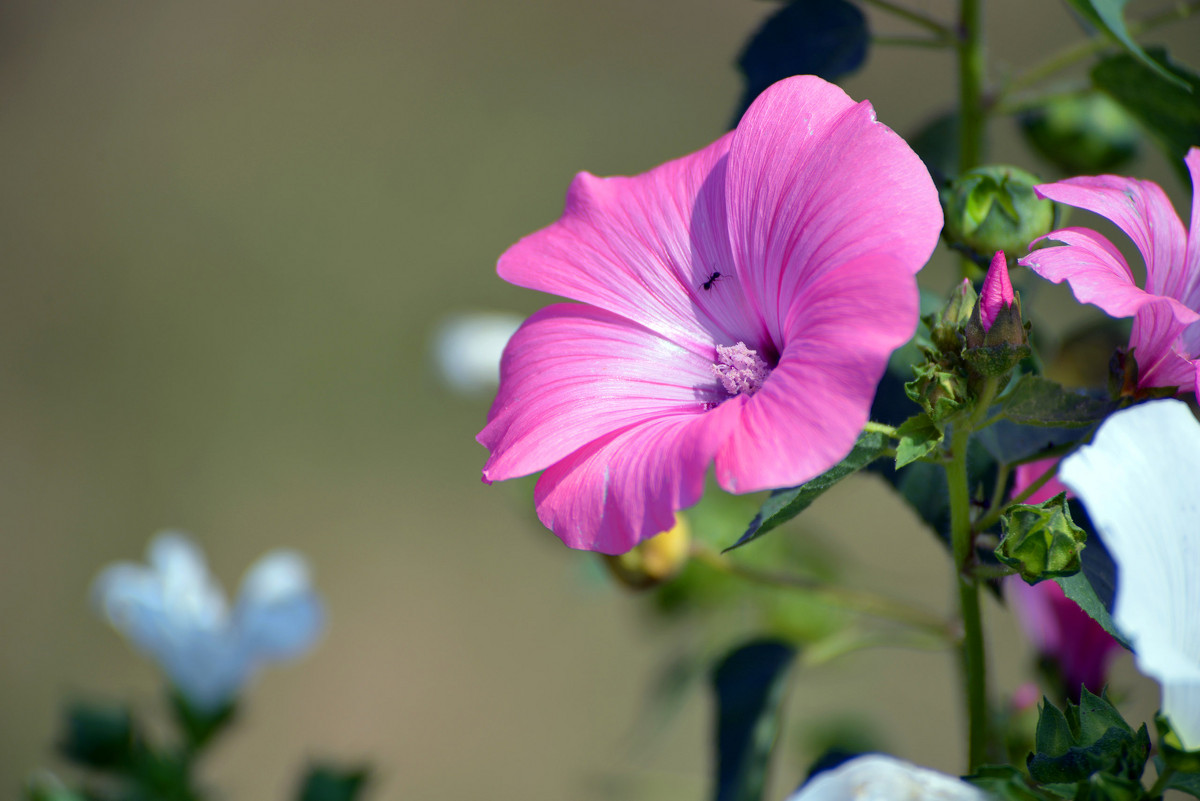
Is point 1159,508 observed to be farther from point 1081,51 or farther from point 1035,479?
point 1081,51

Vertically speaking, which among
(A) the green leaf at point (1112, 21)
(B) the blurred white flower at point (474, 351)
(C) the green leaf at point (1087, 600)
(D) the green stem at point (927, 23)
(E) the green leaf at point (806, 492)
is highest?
(D) the green stem at point (927, 23)

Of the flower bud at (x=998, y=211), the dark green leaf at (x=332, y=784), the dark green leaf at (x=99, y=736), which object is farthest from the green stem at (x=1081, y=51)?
the dark green leaf at (x=99, y=736)

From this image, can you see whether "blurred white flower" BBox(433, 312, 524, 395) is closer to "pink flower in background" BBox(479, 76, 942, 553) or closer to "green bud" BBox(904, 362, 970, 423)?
"pink flower in background" BBox(479, 76, 942, 553)

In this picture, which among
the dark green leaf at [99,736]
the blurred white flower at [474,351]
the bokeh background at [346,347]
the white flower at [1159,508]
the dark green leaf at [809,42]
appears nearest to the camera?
the white flower at [1159,508]

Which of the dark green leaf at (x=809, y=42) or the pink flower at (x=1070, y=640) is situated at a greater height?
the dark green leaf at (x=809, y=42)

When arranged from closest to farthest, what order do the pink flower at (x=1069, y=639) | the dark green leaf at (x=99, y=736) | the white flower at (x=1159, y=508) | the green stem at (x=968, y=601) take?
1. the white flower at (x=1159, y=508)
2. the green stem at (x=968, y=601)
3. the pink flower at (x=1069, y=639)
4. the dark green leaf at (x=99, y=736)

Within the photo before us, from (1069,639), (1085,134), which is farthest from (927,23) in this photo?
(1069,639)

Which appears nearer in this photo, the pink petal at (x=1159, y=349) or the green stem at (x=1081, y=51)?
the pink petal at (x=1159, y=349)

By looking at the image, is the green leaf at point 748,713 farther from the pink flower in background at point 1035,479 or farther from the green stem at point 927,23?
the green stem at point 927,23

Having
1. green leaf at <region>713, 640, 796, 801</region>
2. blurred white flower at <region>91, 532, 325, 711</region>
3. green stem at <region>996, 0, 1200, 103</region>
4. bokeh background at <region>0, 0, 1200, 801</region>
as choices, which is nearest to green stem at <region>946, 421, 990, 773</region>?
green leaf at <region>713, 640, 796, 801</region>
